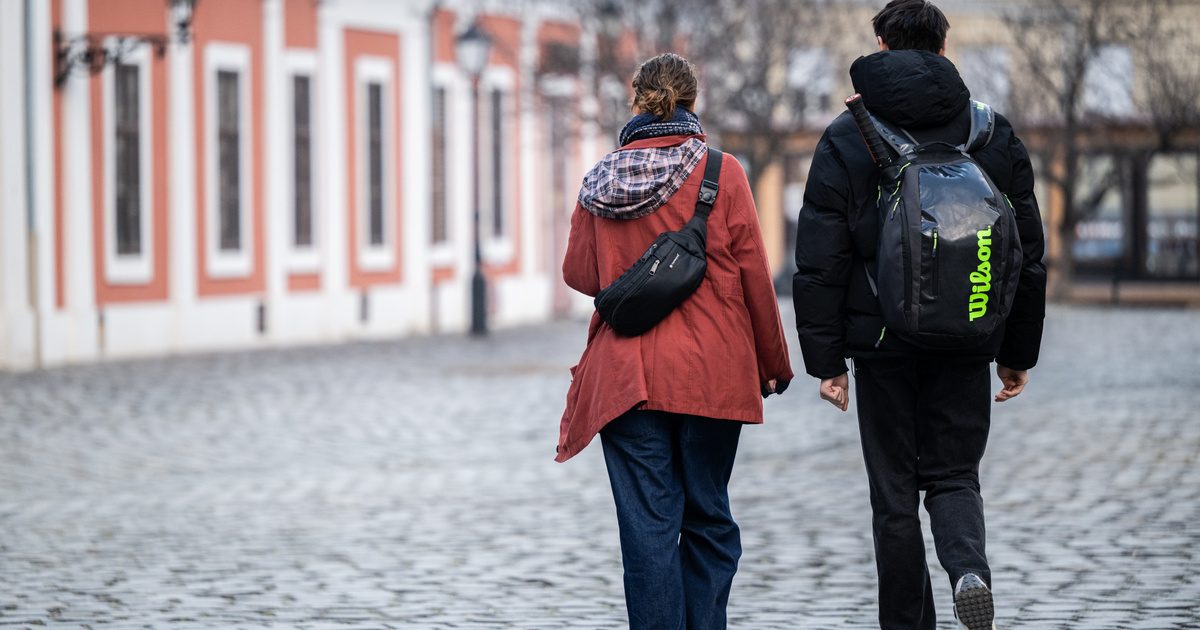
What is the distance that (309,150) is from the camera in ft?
85.1

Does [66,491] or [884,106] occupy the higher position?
[884,106]

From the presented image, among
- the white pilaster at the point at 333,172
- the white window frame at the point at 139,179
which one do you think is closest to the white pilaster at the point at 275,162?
the white pilaster at the point at 333,172

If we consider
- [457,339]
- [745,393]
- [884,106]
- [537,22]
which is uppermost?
[537,22]

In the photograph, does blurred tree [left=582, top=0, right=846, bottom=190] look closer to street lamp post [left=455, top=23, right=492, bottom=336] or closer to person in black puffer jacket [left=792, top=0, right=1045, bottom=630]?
street lamp post [left=455, top=23, right=492, bottom=336]

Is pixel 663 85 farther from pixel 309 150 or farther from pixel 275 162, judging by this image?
pixel 309 150

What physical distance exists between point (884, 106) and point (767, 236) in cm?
3551

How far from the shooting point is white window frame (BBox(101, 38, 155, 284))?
2141 cm

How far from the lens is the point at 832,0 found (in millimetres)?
28547

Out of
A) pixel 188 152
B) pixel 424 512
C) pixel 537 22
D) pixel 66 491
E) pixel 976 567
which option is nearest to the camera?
pixel 976 567

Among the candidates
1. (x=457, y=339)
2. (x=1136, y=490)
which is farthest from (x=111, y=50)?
(x=1136, y=490)

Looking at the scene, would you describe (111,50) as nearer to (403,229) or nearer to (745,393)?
(403,229)

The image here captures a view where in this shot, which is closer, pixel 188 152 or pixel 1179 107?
pixel 188 152

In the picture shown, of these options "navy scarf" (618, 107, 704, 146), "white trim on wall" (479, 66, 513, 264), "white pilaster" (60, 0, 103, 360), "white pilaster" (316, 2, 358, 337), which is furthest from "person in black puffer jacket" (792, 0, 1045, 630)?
"white trim on wall" (479, 66, 513, 264)

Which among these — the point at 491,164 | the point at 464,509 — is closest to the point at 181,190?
the point at 491,164
